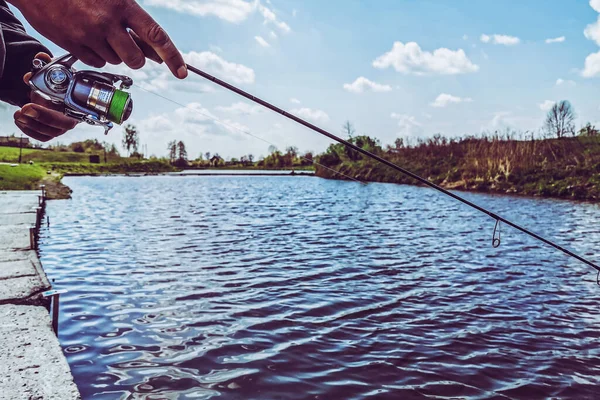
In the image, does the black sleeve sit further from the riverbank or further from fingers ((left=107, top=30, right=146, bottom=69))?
the riverbank

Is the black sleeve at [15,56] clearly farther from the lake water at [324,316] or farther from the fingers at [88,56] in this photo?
the lake water at [324,316]

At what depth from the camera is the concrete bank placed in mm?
2900

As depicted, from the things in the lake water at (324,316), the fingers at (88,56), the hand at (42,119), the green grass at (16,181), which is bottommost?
the lake water at (324,316)

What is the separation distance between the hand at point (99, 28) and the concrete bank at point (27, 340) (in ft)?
7.38

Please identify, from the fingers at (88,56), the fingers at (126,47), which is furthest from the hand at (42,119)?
the fingers at (126,47)

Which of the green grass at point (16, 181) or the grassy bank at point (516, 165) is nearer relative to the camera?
the green grass at point (16, 181)

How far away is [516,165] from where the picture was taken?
30.0 meters

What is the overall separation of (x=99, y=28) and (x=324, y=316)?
16.1 feet

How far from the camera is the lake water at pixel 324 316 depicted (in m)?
4.13

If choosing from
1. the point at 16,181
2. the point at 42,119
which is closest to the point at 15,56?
the point at 42,119

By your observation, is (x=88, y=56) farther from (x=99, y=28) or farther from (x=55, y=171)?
(x=55, y=171)

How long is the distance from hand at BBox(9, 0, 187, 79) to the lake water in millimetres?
3066

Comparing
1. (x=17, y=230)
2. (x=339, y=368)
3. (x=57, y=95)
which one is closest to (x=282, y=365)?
(x=339, y=368)

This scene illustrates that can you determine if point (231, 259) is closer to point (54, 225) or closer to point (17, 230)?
point (17, 230)
